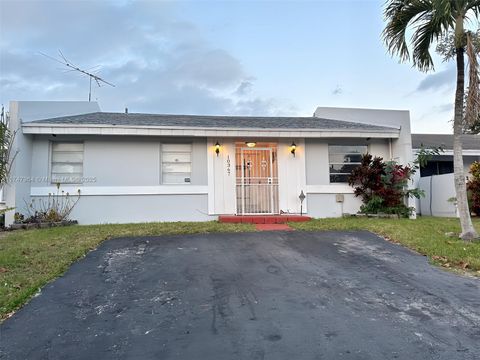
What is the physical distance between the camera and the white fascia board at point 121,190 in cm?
949

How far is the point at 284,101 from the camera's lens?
20.8 meters

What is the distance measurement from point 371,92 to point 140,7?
10.6m

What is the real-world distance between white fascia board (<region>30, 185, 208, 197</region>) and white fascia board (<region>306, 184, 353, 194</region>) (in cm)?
348

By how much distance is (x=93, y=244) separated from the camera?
663 cm

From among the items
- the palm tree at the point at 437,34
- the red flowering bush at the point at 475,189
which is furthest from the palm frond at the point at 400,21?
the red flowering bush at the point at 475,189

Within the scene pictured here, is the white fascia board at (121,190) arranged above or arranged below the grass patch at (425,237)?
above

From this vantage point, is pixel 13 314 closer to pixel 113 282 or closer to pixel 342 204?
pixel 113 282

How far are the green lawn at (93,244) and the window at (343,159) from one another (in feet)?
5.50

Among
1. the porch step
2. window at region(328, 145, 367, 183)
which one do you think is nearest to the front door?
the porch step

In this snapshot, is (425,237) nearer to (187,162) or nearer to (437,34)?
(437,34)

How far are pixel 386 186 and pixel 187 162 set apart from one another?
6317mm

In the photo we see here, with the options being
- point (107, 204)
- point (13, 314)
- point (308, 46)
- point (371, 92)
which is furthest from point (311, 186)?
point (13, 314)

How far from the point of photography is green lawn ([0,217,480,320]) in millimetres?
4414

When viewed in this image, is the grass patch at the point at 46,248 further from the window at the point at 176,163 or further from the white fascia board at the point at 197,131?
the white fascia board at the point at 197,131
